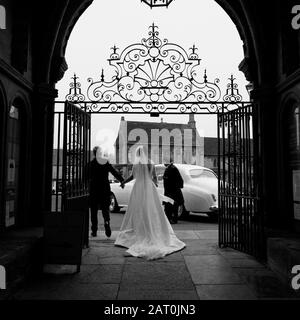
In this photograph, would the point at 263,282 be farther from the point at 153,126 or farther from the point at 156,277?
the point at 153,126

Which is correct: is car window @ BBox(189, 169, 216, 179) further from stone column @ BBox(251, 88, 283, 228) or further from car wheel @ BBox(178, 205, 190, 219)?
stone column @ BBox(251, 88, 283, 228)

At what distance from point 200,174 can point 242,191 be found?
5114 millimetres

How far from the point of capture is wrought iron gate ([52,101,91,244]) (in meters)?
5.55

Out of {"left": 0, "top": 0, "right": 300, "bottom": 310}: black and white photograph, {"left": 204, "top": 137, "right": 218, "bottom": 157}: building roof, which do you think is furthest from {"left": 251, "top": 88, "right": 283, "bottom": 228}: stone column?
{"left": 204, "top": 137, "right": 218, "bottom": 157}: building roof

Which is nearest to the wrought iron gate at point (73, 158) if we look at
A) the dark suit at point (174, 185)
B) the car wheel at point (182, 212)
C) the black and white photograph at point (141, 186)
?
the black and white photograph at point (141, 186)

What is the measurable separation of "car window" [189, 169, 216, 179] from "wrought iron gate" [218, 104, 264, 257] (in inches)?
171

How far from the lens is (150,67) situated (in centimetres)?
735

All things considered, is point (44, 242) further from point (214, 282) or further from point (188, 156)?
point (188, 156)

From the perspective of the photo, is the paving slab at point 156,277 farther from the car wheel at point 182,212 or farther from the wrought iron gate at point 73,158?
the car wheel at point 182,212

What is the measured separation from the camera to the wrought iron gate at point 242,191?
561 cm

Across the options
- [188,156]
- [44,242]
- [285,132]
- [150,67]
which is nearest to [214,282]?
[44,242]

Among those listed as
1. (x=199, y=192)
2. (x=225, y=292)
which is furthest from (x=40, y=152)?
(x=199, y=192)

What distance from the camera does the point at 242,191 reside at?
19.9ft
